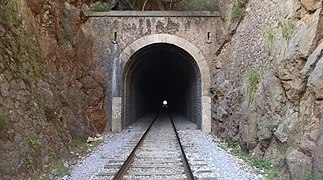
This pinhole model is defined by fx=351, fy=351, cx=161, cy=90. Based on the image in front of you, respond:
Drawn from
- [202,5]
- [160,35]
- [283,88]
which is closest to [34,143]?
[283,88]

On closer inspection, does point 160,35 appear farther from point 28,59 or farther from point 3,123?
point 3,123

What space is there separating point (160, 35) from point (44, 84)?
653cm

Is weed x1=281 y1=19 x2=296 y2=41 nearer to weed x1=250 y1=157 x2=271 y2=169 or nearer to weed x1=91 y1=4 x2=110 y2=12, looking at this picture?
weed x1=250 y1=157 x2=271 y2=169

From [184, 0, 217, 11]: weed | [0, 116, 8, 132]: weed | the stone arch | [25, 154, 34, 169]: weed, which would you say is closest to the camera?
[0, 116, 8, 132]: weed

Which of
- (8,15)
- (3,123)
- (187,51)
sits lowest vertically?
(3,123)

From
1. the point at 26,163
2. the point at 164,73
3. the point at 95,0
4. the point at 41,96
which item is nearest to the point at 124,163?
the point at 26,163

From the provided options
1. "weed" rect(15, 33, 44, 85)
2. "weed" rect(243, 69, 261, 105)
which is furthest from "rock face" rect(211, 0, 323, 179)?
"weed" rect(15, 33, 44, 85)

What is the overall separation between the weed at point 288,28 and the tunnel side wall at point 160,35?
656cm

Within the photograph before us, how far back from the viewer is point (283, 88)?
6.77 meters

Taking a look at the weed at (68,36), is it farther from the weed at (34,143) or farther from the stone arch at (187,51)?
the weed at (34,143)

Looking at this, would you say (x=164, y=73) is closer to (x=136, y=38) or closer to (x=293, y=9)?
(x=136, y=38)

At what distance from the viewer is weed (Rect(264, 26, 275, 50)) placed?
26.1 feet

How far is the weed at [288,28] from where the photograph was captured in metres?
6.96

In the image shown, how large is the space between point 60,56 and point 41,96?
3.06 m
